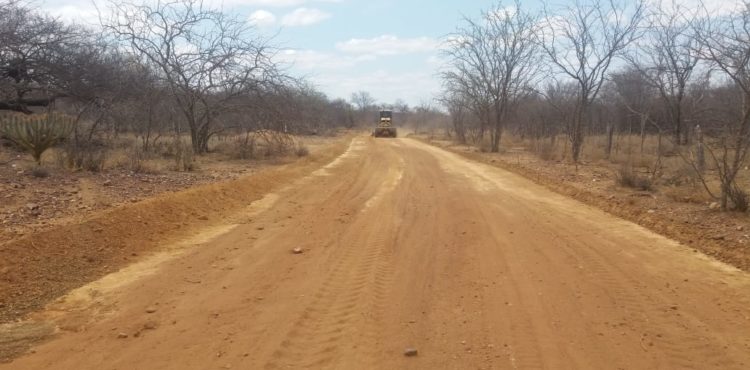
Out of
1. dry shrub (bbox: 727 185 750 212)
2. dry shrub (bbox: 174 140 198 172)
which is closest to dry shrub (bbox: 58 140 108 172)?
dry shrub (bbox: 174 140 198 172)

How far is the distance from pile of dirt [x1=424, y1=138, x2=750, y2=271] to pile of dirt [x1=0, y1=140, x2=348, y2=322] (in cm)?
705

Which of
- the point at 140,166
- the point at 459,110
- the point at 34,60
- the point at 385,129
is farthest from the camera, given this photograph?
the point at 385,129

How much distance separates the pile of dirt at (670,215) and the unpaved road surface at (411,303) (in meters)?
0.38

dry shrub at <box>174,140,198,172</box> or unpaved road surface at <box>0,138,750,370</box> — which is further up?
dry shrub at <box>174,140,198,172</box>

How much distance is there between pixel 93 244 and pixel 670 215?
885 centimetres

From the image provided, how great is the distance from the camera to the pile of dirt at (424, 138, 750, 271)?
7.87 meters

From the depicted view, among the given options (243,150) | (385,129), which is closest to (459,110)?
(385,129)

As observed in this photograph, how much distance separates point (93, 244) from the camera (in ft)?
24.8

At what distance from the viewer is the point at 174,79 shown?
21031mm

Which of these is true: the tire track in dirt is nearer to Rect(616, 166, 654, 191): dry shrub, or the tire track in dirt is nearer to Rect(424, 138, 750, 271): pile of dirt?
Rect(424, 138, 750, 271): pile of dirt

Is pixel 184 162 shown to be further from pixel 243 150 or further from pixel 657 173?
pixel 657 173

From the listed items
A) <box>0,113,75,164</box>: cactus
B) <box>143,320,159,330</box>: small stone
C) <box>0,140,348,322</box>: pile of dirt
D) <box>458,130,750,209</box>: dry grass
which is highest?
<box>0,113,75,164</box>: cactus

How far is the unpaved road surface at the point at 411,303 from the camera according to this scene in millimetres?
4430

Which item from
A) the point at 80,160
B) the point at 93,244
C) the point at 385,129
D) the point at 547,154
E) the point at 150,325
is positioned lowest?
the point at 150,325
